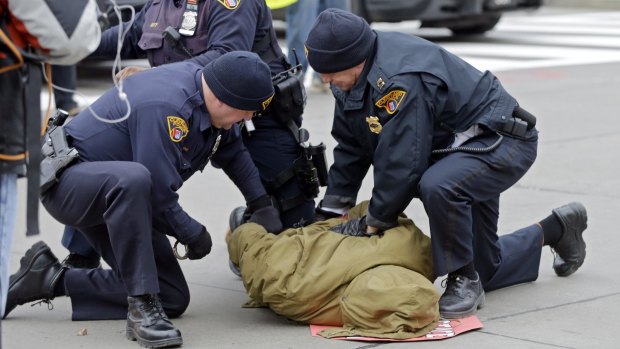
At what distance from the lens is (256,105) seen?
4.18 metres

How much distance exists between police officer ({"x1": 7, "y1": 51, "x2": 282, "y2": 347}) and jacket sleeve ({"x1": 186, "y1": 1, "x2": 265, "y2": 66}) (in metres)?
0.42

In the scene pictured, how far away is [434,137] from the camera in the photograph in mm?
4461

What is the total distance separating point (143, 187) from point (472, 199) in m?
1.26

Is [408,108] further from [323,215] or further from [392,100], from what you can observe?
[323,215]

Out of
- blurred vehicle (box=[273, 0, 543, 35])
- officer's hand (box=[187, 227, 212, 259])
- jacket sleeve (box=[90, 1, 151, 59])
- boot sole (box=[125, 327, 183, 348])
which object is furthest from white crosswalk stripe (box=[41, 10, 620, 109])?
boot sole (box=[125, 327, 183, 348])

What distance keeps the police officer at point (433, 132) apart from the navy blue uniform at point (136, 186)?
561 mm

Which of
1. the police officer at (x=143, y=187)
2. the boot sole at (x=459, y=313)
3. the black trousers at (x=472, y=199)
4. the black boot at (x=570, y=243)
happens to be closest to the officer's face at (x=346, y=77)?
the police officer at (x=143, y=187)

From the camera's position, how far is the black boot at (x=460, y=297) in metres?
4.37

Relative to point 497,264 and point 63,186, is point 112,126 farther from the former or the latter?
point 497,264

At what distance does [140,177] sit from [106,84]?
748 cm

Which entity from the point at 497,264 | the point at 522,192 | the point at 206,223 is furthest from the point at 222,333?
the point at 522,192

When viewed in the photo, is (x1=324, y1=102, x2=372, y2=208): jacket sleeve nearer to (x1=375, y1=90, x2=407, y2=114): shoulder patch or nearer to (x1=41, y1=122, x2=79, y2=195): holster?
(x1=375, y1=90, x2=407, y2=114): shoulder patch

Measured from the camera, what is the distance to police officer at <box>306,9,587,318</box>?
14.0 ft

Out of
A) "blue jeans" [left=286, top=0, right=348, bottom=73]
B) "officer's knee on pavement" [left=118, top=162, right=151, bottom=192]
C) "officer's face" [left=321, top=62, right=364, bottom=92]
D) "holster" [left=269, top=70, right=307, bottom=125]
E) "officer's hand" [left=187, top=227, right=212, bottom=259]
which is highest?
"officer's face" [left=321, top=62, right=364, bottom=92]
